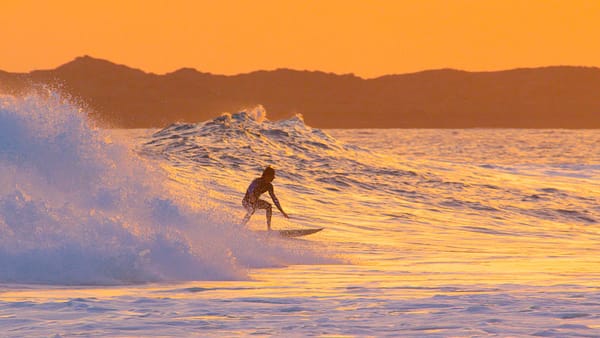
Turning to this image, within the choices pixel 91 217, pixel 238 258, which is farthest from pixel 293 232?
pixel 91 217

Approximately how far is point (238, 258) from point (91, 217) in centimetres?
259

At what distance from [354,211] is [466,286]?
56.3 ft

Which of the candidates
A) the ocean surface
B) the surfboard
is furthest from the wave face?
the surfboard

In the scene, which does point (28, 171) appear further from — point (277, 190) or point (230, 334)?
point (277, 190)

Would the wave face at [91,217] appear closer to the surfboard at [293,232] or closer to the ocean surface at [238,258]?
the ocean surface at [238,258]

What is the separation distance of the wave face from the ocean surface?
0.03 meters

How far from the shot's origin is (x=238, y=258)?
16781 mm

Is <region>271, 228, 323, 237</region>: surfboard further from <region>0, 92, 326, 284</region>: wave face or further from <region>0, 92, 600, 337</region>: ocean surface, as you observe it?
<region>0, 92, 326, 284</region>: wave face

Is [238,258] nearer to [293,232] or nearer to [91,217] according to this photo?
[91,217]

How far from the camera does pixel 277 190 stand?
34938 millimetres

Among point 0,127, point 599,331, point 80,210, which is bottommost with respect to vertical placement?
point 599,331

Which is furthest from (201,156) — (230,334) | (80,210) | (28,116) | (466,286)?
(230,334)

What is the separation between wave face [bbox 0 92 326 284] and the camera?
14500 mm

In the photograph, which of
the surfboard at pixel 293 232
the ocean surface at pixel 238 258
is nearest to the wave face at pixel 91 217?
the ocean surface at pixel 238 258
